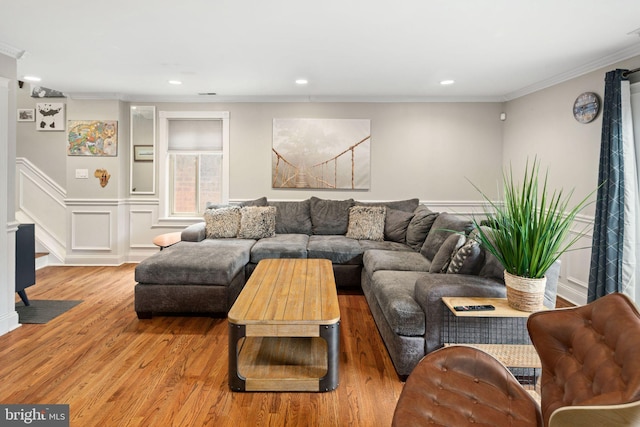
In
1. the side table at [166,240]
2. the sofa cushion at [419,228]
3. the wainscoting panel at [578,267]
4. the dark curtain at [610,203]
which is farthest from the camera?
the side table at [166,240]

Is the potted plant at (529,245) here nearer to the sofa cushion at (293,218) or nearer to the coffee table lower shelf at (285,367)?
the coffee table lower shelf at (285,367)

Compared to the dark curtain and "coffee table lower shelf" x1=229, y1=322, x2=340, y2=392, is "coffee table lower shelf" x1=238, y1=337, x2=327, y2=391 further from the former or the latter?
the dark curtain

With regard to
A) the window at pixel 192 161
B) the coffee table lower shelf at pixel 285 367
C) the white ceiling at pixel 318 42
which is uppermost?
the white ceiling at pixel 318 42

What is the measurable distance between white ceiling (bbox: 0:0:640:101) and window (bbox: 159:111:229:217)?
707 millimetres

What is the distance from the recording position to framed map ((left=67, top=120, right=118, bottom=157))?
527cm

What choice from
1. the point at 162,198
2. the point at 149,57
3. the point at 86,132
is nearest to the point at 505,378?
the point at 149,57

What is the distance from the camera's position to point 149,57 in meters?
3.62

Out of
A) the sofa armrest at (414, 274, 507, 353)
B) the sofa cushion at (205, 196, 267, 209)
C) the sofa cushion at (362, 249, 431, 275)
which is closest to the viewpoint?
the sofa armrest at (414, 274, 507, 353)

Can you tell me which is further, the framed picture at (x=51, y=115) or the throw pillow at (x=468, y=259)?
the framed picture at (x=51, y=115)

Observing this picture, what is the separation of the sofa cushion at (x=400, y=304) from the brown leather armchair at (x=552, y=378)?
87cm

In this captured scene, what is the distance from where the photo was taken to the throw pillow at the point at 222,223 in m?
4.66

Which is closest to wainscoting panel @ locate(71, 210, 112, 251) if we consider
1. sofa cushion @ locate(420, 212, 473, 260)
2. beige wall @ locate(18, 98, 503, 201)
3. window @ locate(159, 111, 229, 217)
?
beige wall @ locate(18, 98, 503, 201)

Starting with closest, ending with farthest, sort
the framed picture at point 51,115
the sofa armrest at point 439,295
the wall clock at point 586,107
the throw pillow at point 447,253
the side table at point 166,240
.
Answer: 1. the sofa armrest at point 439,295
2. the throw pillow at point 447,253
3. the wall clock at point 586,107
4. the side table at point 166,240
5. the framed picture at point 51,115

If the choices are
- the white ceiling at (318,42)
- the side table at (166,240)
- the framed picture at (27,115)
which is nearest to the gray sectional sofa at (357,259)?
the side table at (166,240)
